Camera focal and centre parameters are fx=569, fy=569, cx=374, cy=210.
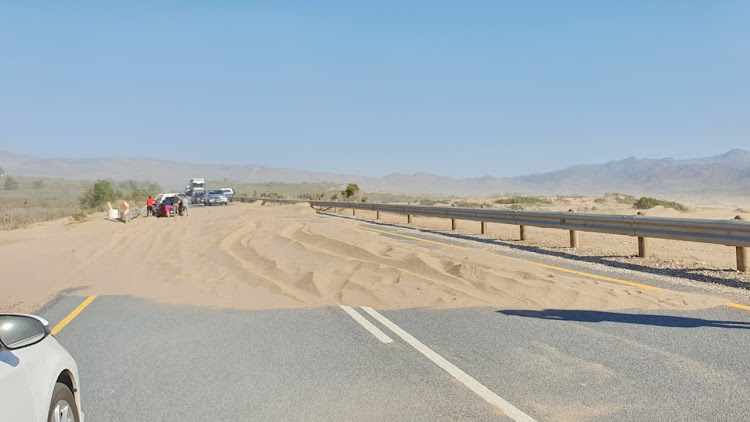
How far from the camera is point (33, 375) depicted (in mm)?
3008

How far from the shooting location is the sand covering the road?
28.4 feet

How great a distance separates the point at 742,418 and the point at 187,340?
5505 mm

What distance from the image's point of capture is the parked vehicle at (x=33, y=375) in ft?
9.02

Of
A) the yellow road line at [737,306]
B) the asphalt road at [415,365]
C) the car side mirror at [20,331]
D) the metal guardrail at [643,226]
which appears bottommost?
the yellow road line at [737,306]

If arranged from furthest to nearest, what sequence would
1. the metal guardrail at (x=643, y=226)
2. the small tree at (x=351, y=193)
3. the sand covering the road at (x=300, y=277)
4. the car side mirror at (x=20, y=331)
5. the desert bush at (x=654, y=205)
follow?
1. the small tree at (x=351, y=193)
2. the desert bush at (x=654, y=205)
3. the metal guardrail at (x=643, y=226)
4. the sand covering the road at (x=300, y=277)
5. the car side mirror at (x=20, y=331)

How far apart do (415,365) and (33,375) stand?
3.43m

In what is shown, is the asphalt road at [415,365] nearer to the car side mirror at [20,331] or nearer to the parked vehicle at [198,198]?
the car side mirror at [20,331]

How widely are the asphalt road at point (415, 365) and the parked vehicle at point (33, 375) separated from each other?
1.10 m

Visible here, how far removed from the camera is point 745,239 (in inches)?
398

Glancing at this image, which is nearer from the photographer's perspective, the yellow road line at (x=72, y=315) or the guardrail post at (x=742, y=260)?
the yellow road line at (x=72, y=315)

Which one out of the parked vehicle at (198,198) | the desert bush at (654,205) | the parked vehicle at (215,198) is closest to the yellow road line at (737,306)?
the desert bush at (654,205)

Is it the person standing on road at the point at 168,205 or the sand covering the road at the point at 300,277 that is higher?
the person standing on road at the point at 168,205

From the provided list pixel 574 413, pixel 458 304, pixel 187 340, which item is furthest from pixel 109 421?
pixel 458 304

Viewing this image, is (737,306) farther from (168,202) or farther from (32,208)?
(32,208)
